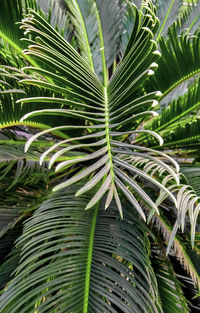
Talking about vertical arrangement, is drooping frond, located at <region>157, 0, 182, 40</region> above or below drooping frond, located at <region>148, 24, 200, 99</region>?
above

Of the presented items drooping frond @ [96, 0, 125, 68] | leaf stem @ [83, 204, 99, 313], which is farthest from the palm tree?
drooping frond @ [96, 0, 125, 68]

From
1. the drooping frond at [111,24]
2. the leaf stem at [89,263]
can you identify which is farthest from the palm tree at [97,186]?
the drooping frond at [111,24]

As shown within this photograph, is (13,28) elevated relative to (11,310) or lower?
elevated

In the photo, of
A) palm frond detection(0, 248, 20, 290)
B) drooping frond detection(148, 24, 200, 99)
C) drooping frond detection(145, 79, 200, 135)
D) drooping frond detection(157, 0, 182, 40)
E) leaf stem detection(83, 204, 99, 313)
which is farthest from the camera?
drooping frond detection(157, 0, 182, 40)

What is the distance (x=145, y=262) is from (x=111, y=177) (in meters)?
0.28

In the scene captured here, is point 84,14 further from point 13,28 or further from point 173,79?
point 173,79

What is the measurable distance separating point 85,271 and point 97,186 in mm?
322

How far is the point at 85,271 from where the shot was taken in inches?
22.8

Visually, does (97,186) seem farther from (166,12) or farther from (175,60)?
(166,12)

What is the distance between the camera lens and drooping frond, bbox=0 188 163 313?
0.53m

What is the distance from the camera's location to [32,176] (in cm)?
92

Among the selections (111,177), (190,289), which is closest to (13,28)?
(111,177)

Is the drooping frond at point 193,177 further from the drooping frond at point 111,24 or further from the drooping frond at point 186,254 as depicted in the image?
the drooping frond at point 111,24

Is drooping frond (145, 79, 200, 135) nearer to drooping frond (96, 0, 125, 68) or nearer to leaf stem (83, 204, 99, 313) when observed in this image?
leaf stem (83, 204, 99, 313)
